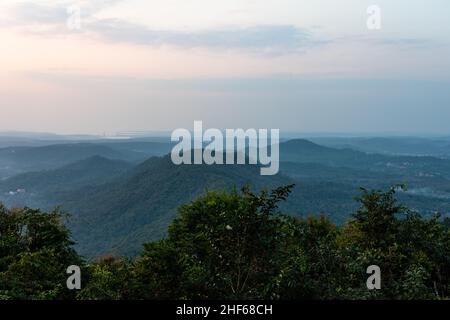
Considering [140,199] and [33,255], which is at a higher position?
[33,255]

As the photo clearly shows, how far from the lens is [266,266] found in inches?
322

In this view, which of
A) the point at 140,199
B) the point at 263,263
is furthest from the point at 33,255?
the point at 140,199

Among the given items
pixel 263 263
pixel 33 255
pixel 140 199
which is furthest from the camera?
pixel 140 199

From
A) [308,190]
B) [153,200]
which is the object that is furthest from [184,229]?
[308,190]

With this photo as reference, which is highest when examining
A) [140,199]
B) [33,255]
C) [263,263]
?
[263,263]

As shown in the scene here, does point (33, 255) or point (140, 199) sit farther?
point (140, 199)

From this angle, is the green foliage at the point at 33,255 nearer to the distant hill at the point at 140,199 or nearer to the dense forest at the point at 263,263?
the dense forest at the point at 263,263

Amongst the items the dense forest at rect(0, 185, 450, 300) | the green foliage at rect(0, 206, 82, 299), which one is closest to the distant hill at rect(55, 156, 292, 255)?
the green foliage at rect(0, 206, 82, 299)

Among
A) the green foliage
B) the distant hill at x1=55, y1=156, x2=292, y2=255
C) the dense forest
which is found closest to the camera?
the dense forest

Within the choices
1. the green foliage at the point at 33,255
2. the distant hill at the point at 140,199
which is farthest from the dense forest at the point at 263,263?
the distant hill at the point at 140,199

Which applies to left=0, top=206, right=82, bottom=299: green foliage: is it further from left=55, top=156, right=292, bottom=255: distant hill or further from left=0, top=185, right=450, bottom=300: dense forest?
left=55, top=156, right=292, bottom=255: distant hill

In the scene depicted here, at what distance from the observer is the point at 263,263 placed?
820 cm

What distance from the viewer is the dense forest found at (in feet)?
26.7

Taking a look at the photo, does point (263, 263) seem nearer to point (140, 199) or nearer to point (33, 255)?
point (33, 255)
